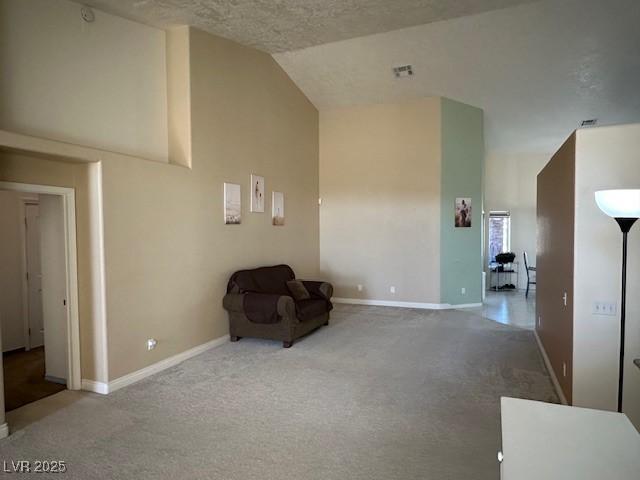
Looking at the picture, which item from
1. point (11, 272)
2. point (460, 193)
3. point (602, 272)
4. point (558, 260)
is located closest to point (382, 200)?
point (460, 193)

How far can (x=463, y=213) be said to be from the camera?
7.51 meters

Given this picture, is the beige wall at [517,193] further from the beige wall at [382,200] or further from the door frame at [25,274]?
the door frame at [25,274]

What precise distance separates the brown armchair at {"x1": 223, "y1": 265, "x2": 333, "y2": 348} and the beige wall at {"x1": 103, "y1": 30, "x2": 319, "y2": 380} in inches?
8.4

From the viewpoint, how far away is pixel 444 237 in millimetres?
7465

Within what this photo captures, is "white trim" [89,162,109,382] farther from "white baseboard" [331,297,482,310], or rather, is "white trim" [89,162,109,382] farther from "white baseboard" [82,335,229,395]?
"white baseboard" [331,297,482,310]

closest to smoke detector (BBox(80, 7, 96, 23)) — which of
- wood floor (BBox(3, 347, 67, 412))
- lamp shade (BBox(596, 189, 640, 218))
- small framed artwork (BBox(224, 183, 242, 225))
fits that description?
small framed artwork (BBox(224, 183, 242, 225))

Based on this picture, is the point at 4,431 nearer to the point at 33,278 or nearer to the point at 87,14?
the point at 33,278

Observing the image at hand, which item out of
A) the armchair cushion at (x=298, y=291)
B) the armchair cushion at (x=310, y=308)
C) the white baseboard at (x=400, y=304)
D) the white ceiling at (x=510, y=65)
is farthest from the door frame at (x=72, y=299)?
the white baseboard at (x=400, y=304)

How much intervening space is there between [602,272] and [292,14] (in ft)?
14.5

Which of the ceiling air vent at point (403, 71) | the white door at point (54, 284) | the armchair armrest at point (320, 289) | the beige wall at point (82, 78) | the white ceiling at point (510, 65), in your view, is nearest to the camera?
the beige wall at point (82, 78)

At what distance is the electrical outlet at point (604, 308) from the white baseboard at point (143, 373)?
13.7 ft

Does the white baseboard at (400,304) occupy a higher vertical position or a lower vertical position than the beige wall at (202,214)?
lower

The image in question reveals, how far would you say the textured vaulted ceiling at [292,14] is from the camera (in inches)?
173

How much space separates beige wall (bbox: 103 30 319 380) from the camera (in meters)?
3.99
